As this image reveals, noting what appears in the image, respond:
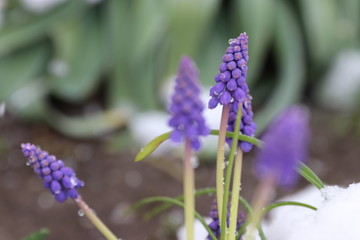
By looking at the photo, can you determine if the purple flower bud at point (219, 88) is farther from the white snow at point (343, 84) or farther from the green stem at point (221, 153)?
the white snow at point (343, 84)

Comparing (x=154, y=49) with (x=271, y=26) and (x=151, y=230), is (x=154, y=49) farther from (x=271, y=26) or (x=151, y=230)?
(x=151, y=230)

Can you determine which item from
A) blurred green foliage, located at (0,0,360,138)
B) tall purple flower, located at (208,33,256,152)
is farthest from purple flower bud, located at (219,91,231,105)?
blurred green foliage, located at (0,0,360,138)

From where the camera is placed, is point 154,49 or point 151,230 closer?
point 151,230

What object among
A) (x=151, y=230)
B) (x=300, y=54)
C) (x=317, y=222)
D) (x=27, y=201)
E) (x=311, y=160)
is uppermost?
(x=300, y=54)

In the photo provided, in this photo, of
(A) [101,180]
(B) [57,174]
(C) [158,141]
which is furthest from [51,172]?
(A) [101,180]

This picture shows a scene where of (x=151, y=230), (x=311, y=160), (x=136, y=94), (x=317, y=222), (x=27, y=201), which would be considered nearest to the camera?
(x=317, y=222)

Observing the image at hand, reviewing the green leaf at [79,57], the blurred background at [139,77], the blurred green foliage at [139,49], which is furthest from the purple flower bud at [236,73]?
the green leaf at [79,57]

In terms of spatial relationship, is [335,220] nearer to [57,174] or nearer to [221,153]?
[221,153]

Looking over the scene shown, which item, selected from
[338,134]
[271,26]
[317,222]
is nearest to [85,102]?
[271,26]

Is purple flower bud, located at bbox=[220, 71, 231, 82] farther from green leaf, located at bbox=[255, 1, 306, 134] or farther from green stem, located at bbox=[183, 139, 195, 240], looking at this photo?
green leaf, located at bbox=[255, 1, 306, 134]
